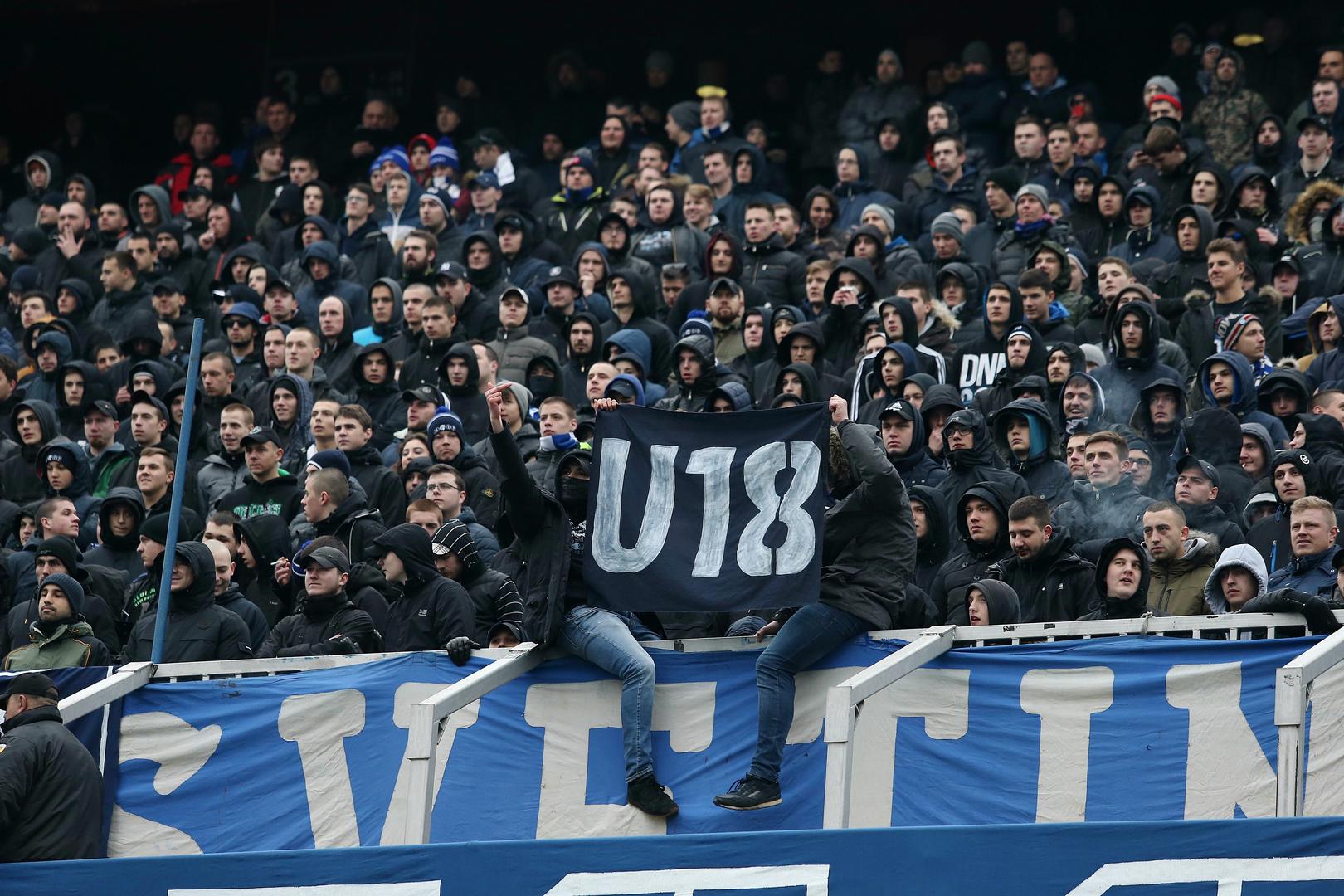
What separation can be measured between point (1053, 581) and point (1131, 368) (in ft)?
8.83

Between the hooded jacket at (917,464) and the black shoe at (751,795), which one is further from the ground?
the hooded jacket at (917,464)

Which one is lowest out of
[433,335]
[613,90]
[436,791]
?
[436,791]

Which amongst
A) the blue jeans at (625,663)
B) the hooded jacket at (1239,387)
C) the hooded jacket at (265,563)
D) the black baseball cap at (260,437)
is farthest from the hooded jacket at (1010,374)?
the black baseball cap at (260,437)

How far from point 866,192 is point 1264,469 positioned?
6414mm

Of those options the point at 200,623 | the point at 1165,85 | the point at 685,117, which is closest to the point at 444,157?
the point at 685,117

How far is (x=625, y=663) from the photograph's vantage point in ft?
28.3

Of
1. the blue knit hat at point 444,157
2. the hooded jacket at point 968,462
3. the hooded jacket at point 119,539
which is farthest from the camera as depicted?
the blue knit hat at point 444,157

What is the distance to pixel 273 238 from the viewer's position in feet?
59.9

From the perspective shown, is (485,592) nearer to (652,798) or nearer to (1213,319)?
(652,798)

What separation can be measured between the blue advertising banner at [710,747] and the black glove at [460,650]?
0.04 metres

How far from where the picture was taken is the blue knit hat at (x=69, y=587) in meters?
10.9

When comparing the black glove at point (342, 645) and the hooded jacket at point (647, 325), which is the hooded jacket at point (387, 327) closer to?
the hooded jacket at point (647, 325)

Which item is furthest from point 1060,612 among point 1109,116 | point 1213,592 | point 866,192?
point 1109,116

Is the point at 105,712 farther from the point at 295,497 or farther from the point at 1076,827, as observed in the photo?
the point at 1076,827
